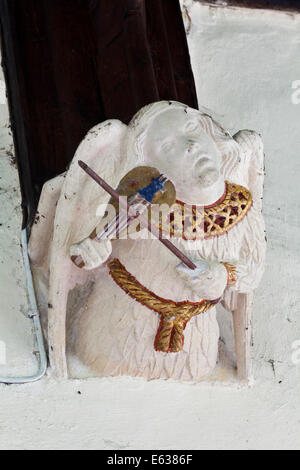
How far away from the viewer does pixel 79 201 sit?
2811mm

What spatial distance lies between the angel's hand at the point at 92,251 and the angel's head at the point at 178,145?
8.7 inches

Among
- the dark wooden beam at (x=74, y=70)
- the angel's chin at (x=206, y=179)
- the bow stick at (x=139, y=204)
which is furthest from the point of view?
the dark wooden beam at (x=74, y=70)

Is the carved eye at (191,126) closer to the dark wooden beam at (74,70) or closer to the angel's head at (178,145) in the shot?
the angel's head at (178,145)

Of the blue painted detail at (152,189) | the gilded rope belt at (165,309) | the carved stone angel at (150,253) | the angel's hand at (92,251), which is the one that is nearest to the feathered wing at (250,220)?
the carved stone angel at (150,253)

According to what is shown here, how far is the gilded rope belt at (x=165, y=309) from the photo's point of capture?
2805 millimetres

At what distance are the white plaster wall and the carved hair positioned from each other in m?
0.44

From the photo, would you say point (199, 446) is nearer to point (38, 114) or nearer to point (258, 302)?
point (258, 302)

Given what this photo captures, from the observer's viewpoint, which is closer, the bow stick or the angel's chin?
the bow stick

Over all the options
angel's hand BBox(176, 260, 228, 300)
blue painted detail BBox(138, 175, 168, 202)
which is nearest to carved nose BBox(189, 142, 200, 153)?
blue painted detail BBox(138, 175, 168, 202)

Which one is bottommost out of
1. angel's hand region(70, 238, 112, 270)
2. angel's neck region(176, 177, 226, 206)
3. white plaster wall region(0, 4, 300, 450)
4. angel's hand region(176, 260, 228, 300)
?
white plaster wall region(0, 4, 300, 450)

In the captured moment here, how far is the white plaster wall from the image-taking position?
2807 mm

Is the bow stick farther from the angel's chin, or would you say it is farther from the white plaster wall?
the white plaster wall

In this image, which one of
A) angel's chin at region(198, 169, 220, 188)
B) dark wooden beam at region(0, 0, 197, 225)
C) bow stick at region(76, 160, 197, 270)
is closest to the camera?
bow stick at region(76, 160, 197, 270)

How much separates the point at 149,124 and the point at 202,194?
0.21m
